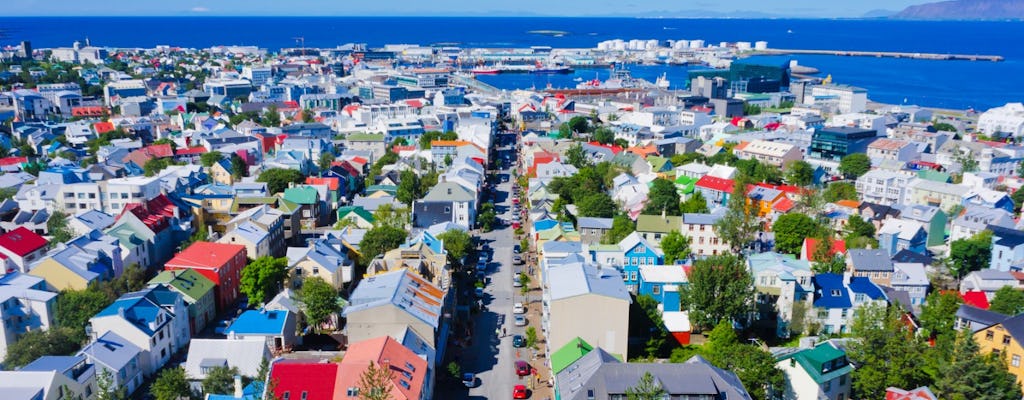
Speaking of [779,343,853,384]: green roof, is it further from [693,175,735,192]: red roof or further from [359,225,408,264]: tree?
[693,175,735,192]: red roof

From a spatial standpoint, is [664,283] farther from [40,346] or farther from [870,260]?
[40,346]

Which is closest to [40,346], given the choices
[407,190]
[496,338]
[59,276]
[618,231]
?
[59,276]

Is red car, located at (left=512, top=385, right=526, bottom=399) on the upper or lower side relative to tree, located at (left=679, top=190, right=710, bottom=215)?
lower

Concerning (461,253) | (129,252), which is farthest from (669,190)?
(129,252)

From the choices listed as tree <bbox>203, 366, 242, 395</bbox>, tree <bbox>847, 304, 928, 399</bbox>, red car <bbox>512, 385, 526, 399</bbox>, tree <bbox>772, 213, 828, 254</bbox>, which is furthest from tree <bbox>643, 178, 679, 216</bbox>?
tree <bbox>203, 366, 242, 395</bbox>

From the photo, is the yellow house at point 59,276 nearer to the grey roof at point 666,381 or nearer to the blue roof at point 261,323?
the blue roof at point 261,323

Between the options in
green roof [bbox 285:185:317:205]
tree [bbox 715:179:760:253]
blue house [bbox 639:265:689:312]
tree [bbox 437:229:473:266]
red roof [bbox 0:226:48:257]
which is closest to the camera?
blue house [bbox 639:265:689:312]
